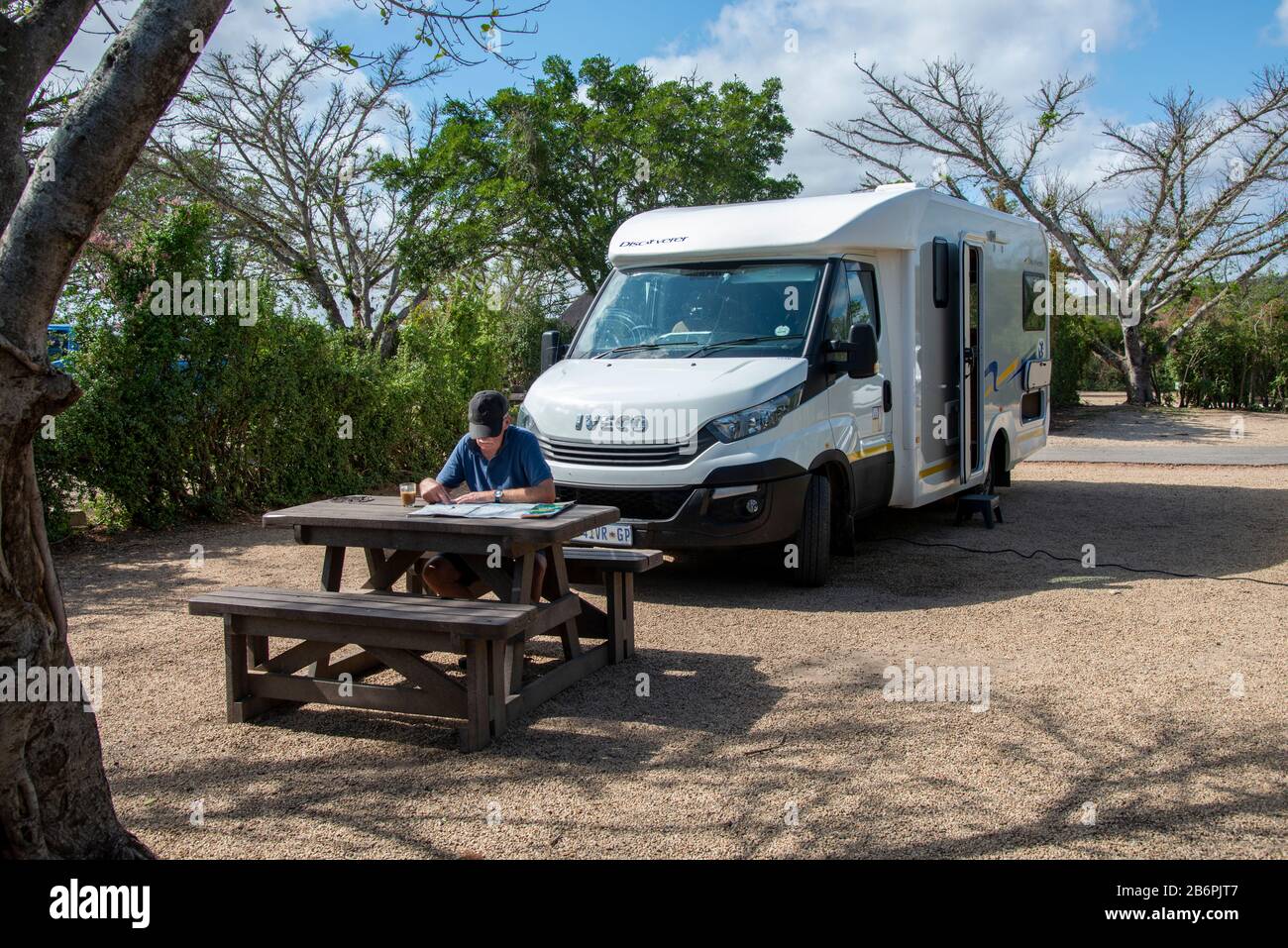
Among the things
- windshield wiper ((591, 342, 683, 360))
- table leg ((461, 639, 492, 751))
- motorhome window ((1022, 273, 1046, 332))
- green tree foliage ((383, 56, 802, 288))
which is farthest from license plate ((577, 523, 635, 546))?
green tree foliage ((383, 56, 802, 288))

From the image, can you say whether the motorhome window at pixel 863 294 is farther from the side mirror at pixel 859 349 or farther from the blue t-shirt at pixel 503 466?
the blue t-shirt at pixel 503 466

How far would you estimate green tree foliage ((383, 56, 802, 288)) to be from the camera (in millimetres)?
26109

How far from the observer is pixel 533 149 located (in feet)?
87.7

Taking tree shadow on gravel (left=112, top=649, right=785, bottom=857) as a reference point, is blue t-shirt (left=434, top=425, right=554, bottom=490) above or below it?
above

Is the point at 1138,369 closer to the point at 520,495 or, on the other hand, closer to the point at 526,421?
the point at 526,421

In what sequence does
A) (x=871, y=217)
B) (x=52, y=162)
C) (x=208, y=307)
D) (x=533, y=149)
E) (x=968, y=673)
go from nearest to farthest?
1. (x=52, y=162)
2. (x=968, y=673)
3. (x=871, y=217)
4. (x=208, y=307)
5. (x=533, y=149)

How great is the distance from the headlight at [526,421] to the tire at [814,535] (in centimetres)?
201

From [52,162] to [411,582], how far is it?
3854 mm

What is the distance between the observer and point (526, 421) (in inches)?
327

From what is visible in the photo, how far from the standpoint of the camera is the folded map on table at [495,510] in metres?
5.61

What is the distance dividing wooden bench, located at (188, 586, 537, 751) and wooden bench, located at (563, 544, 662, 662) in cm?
93

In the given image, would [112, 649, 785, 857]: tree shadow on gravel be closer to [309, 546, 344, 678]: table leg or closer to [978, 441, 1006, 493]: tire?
[309, 546, 344, 678]: table leg
